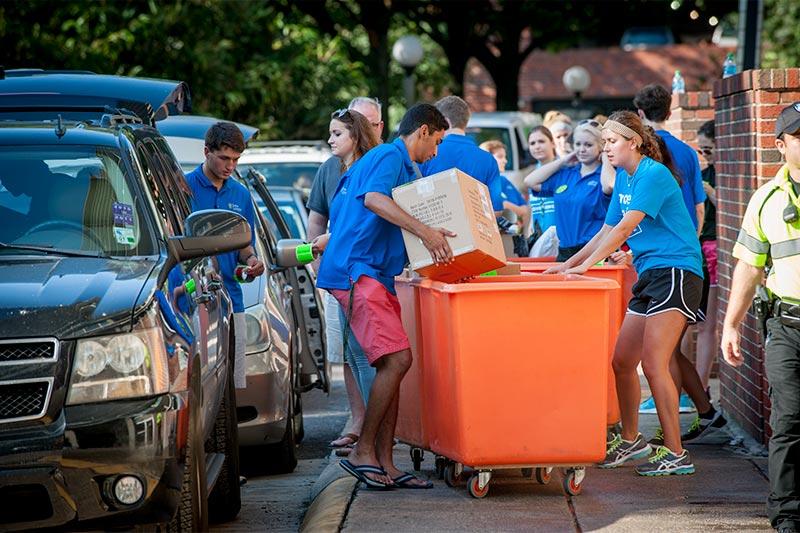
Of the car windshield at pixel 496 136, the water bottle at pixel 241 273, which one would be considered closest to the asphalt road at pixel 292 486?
the water bottle at pixel 241 273

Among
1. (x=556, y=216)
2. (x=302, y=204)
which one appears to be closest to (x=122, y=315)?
(x=556, y=216)

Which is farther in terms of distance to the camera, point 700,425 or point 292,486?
point 700,425

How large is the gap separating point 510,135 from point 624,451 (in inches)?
556

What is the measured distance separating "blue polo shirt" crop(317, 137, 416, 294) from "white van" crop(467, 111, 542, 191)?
13.1m

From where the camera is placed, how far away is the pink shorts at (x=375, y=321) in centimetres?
711

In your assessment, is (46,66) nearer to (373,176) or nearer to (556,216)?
(556,216)

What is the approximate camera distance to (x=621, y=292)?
8.32 metres

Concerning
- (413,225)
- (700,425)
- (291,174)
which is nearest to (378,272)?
(413,225)

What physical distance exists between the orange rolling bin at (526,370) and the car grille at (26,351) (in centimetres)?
215

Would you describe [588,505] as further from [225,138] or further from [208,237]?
[225,138]

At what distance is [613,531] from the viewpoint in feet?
20.8

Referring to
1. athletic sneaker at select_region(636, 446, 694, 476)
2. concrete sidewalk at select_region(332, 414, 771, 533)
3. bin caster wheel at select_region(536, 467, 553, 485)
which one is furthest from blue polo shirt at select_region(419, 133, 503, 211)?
bin caster wheel at select_region(536, 467, 553, 485)

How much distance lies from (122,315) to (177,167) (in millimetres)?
2242

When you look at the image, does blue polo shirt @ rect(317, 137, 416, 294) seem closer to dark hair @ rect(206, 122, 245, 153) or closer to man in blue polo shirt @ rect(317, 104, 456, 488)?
man in blue polo shirt @ rect(317, 104, 456, 488)
